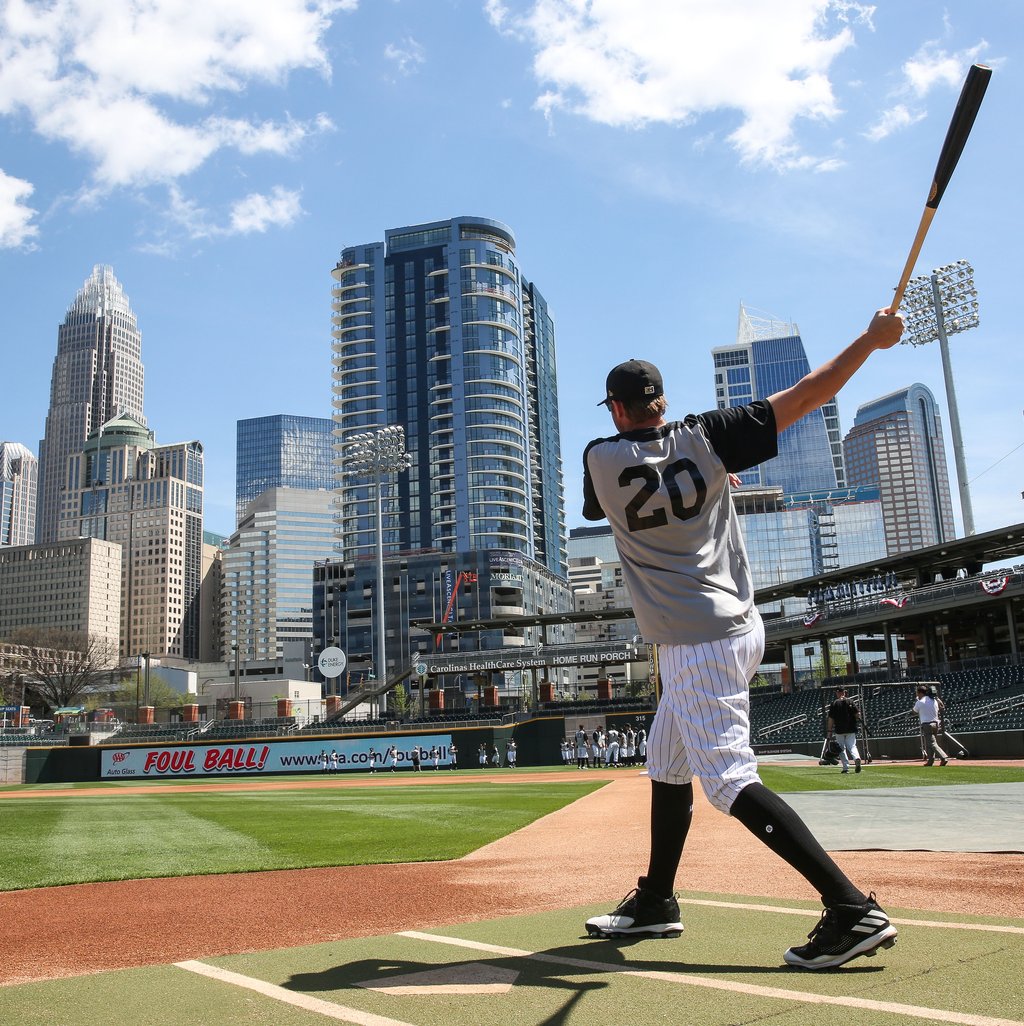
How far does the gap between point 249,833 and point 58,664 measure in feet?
326

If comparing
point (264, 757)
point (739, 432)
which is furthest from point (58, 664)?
point (739, 432)

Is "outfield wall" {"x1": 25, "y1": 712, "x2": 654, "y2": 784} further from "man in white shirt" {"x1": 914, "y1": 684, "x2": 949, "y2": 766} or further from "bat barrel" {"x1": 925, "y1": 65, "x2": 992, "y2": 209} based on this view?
"bat barrel" {"x1": 925, "y1": 65, "x2": 992, "y2": 209}

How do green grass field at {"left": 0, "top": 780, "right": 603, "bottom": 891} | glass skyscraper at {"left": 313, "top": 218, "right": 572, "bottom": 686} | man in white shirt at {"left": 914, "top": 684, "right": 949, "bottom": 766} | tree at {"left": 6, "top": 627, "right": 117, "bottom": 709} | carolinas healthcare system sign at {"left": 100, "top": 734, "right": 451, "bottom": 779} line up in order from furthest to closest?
glass skyscraper at {"left": 313, "top": 218, "right": 572, "bottom": 686} → tree at {"left": 6, "top": 627, "right": 117, "bottom": 709} → carolinas healthcare system sign at {"left": 100, "top": 734, "right": 451, "bottom": 779} → man in white shirt at {"left": 914, "top": 684, "right": 949, "bottom": 766} → green grass field at {"left": 0, "top": 780, "right": 603, "bottom": 891}

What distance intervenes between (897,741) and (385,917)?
25.3m

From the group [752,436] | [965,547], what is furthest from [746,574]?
[965,547]

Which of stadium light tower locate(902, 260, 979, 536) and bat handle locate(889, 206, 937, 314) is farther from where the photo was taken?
stadium light tower locate(902, 260, 979, 536)

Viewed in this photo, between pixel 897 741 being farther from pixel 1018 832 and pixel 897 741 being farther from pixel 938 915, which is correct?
pixel 938 915

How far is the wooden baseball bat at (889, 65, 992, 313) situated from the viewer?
147 inches

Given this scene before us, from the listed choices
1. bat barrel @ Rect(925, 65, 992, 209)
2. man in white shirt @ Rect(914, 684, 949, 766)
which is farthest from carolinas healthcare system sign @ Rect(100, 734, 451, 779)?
bat barrel @ Rect(925, 65, 992, 209)

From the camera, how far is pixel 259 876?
23.3ft

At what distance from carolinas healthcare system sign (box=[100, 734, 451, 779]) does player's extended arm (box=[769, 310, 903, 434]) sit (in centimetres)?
3708

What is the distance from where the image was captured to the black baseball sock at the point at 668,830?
12.9 feet

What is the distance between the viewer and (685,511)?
3.79m

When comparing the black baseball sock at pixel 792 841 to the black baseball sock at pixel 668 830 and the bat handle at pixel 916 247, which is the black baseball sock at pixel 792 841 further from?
the bat handle at pixel 916 247
